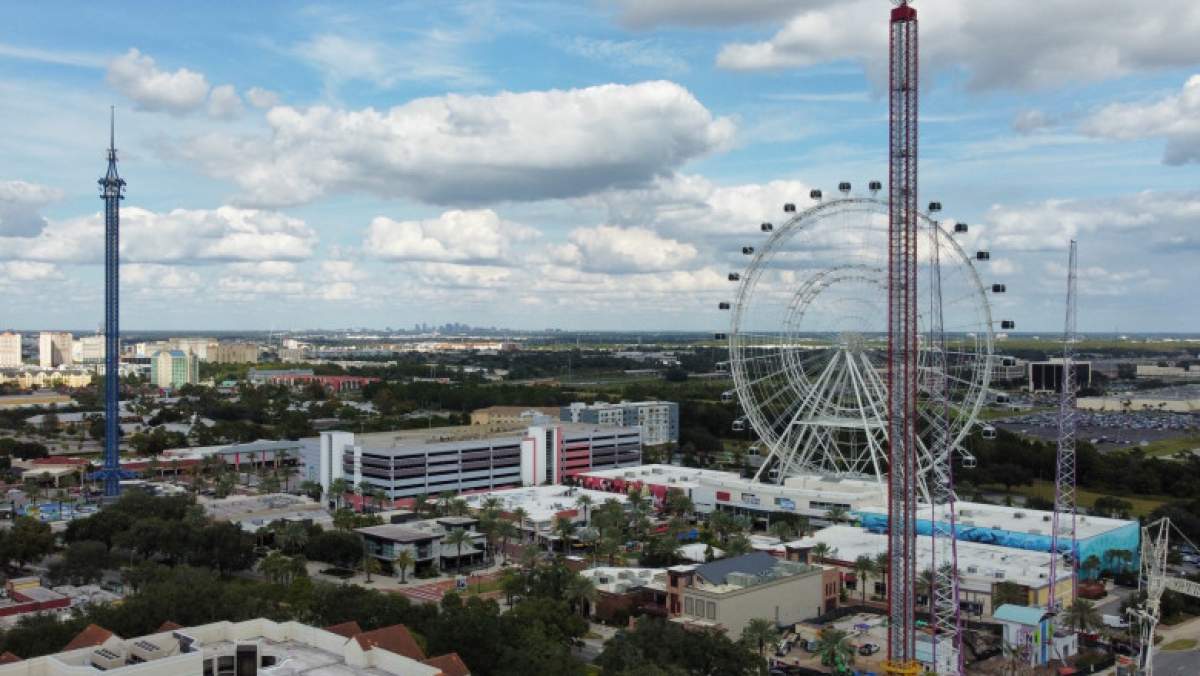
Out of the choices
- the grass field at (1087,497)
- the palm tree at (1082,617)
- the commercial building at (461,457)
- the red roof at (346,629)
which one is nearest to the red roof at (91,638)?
the red roof at (346,629)

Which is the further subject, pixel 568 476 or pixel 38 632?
pixel 568 476

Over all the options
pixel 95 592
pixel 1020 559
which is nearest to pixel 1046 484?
pixel 1020 559

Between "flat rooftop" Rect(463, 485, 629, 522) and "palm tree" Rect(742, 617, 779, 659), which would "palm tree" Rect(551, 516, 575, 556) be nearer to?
"flat rooftop" Rect(463, 485, 629, 522)

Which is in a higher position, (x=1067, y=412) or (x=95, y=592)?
(x=1067, y=412)

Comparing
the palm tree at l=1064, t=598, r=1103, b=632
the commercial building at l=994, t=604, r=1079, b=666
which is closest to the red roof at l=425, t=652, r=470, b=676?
the commercial building at l=994, t=604, r=1079, b=666

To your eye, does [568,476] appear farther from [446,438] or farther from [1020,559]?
[1020,559]

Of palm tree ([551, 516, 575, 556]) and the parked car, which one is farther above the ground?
palm tree ([551, 516, 575, 556])
